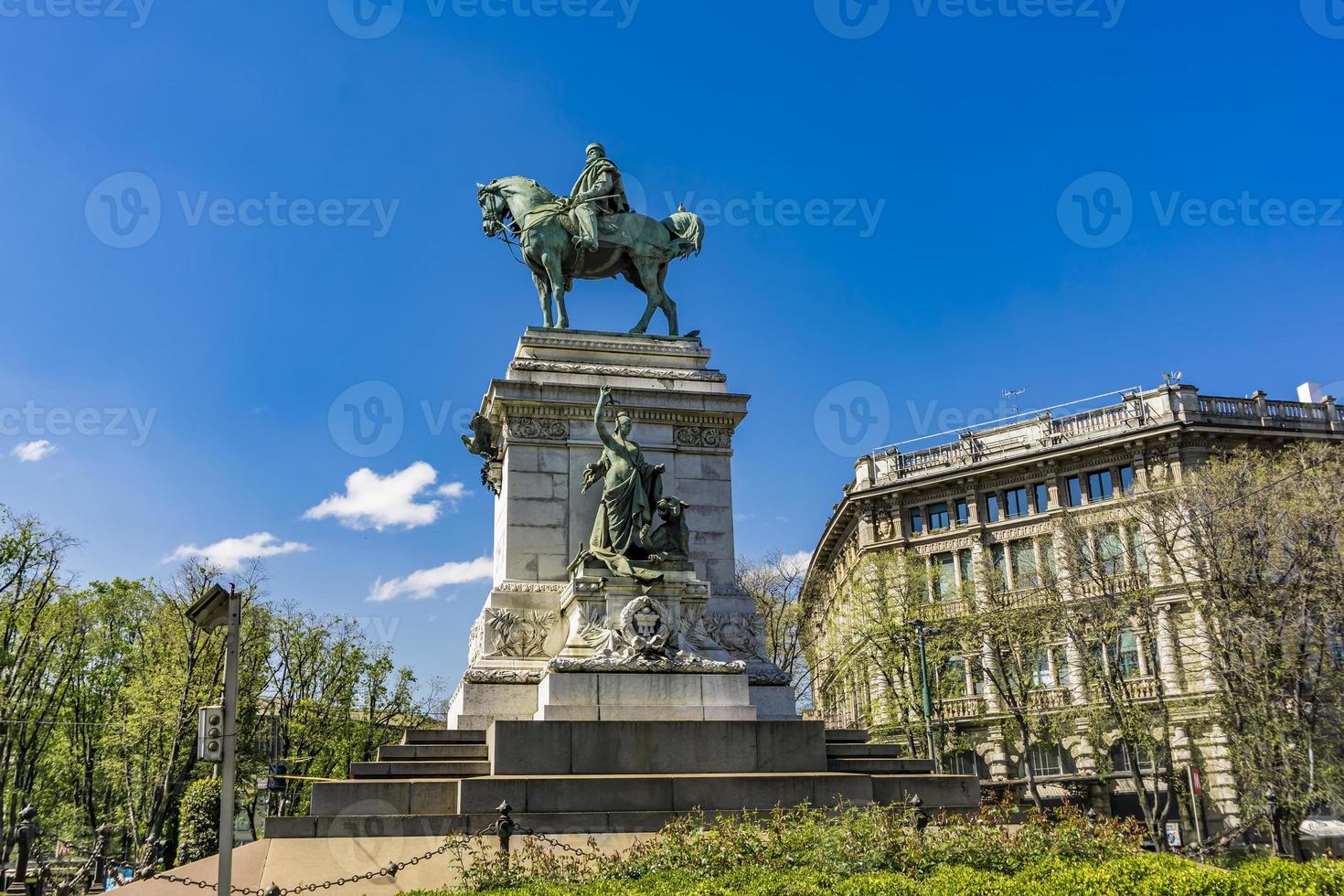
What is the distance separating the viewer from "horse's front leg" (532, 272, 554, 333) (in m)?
22.9

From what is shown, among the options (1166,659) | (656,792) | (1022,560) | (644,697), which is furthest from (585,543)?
(1022,560)

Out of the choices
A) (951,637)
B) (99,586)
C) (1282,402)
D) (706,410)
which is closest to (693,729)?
(706,410)

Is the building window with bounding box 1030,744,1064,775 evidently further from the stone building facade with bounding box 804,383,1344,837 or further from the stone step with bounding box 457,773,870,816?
the stone step with bounding box 457,773,870,816

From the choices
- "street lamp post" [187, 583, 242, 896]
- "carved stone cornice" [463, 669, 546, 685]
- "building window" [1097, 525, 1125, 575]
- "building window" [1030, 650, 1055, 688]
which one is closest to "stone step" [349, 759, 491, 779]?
"carved stone cornice" [463, 669, 546, 685]

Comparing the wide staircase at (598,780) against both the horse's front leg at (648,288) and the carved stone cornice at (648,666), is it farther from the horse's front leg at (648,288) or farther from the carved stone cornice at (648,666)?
the horse's front leg at (648,288)

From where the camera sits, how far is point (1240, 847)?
41344 millimetres

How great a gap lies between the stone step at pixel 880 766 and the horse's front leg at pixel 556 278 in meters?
10.3

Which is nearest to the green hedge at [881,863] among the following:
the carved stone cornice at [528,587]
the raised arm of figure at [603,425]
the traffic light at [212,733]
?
the traffic light at [212,733]

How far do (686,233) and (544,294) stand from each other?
11.0ft

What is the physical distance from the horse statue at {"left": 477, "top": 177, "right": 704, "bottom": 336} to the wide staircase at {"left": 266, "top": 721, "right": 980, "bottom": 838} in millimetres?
9289

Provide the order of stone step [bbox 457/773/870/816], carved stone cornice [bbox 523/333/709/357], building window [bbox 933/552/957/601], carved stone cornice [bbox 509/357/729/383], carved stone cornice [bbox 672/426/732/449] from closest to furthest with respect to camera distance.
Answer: stone step [bbox 457/773/870/816], carved stone cornice [bbox 509/357/729/383], carved stone cornice [bbox 672/426/732/449], carved stone cornice [bbox 523/333/709/357], building window [bbox 933/552/957/601]

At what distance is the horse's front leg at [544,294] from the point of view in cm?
2291

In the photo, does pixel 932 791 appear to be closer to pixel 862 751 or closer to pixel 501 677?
Answer: pixel 862 751

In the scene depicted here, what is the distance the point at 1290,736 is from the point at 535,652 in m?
24.1
